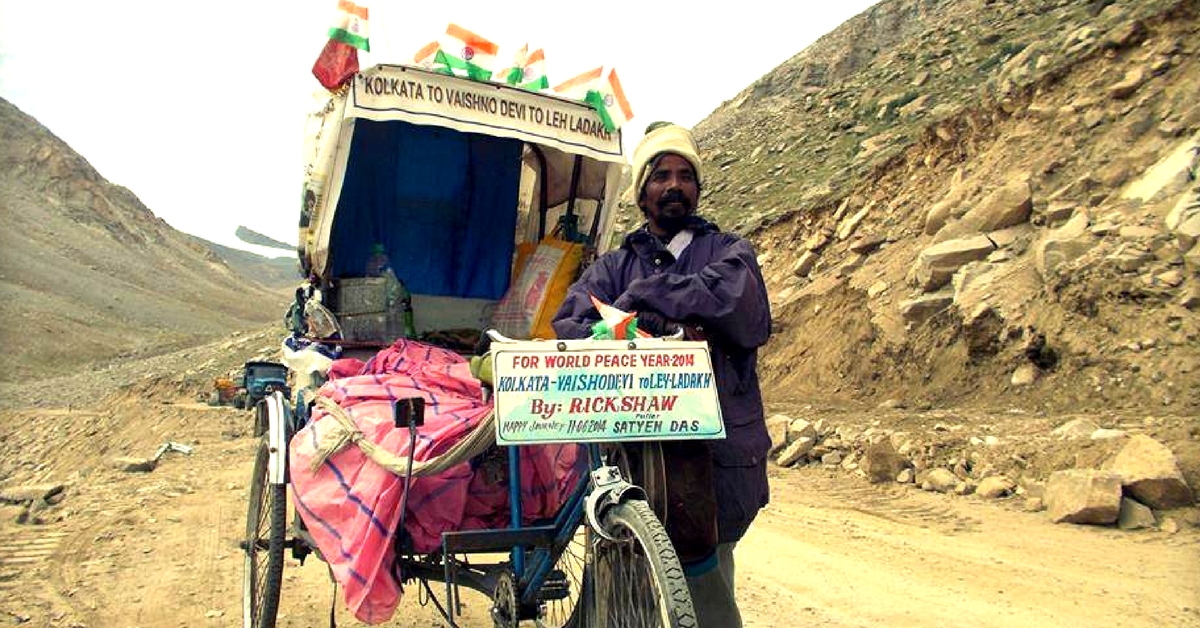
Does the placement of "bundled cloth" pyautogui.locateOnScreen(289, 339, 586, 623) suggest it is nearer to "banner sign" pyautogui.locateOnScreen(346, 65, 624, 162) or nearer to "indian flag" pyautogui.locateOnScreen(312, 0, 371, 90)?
"banner sign" pyautogui.locateOnScreen(346, 65, 624, 162)

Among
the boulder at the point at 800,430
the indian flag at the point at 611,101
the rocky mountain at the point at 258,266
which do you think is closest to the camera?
the indian flag at the point at 611,101

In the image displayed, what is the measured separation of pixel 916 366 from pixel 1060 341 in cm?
189

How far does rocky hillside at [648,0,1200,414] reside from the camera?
866 cm

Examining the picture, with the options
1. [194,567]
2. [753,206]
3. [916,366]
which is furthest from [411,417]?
[753,206]

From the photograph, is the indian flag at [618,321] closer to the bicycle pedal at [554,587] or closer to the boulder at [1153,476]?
the bicycle pedal at [554,587]

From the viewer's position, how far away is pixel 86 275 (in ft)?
179

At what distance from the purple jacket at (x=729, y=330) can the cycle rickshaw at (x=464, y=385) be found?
16 cm

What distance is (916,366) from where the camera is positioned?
423 inches

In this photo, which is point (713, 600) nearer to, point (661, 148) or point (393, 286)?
point (661, 148)

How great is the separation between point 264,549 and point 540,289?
1.94 m

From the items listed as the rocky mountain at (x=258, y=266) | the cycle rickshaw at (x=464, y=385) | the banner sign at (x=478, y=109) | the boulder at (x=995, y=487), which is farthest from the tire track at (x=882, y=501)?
the rocky mountain at (x=258, y=266)

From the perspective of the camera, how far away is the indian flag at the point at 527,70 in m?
4.85

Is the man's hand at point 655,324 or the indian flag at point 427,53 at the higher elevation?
the indian flag at point 427,53

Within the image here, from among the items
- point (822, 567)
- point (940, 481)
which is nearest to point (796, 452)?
point (940, 481)
